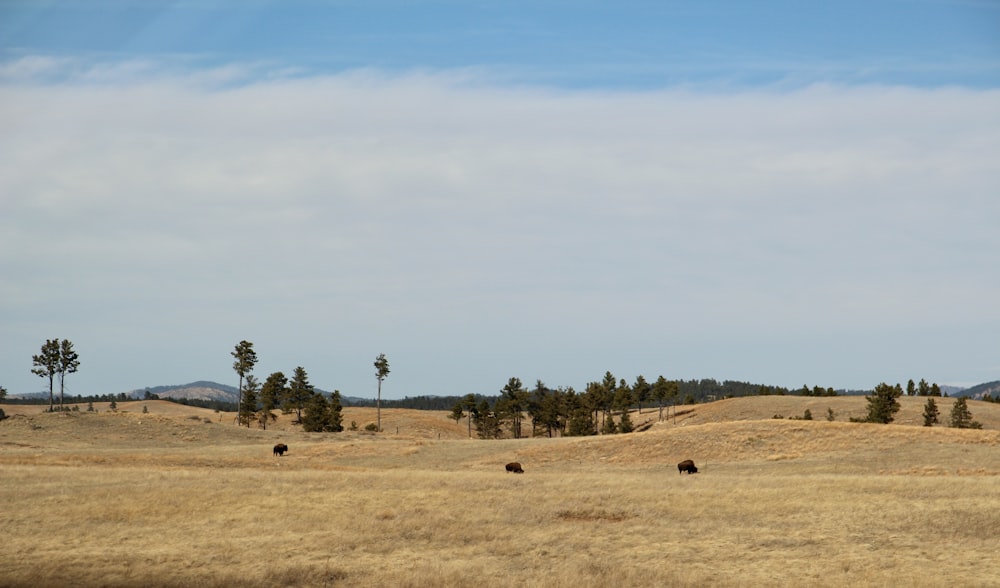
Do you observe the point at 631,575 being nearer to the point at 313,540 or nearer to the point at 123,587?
the point at 313,540

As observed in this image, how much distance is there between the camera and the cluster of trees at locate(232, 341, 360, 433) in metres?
130

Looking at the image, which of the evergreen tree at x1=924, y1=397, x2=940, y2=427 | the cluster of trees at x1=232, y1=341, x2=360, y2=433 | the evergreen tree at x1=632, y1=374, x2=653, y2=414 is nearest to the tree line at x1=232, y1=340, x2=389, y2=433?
the cluster of trees at x1=232, y1=341, x2=360, y2=433

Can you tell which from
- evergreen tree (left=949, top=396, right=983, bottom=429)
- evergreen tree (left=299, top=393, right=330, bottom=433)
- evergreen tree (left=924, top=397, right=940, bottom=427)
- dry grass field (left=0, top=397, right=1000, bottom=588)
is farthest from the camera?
evergreen tree (left=299, top=393, right=330, bottom=433)

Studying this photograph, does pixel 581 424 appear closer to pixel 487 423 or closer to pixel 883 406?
pixel 487 423

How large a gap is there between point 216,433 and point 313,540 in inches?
2723

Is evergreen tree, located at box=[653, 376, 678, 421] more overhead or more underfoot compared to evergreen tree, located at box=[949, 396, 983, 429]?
more overhead

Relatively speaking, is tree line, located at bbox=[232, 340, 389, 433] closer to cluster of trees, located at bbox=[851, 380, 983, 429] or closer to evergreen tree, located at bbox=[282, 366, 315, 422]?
evergreen tree, located at bbox=[282, 366, 315, 422]

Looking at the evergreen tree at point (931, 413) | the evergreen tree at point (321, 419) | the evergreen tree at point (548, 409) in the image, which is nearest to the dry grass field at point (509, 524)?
the evergreen tree at point (321, 419)

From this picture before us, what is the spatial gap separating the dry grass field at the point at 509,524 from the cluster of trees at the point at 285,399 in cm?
7042

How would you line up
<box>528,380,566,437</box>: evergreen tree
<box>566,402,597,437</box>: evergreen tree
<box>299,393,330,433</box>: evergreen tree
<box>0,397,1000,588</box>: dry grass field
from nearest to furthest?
<box>0,397,1000,588</box>: dry grass field < <box>299,393,330,433</box>: evergreen tree < <box>566,402,597,437</box>: evergreen tree < <box>528,380,566,437</box>: evergreen tree

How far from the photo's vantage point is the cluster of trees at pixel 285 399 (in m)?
130

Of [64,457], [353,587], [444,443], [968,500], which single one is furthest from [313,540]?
[444,443]

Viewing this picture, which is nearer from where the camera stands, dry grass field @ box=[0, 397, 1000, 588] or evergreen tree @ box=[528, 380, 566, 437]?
dry grass field @ box=[0, 397, 1000, 588]

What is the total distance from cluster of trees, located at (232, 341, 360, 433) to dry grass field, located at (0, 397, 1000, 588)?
231 ft
